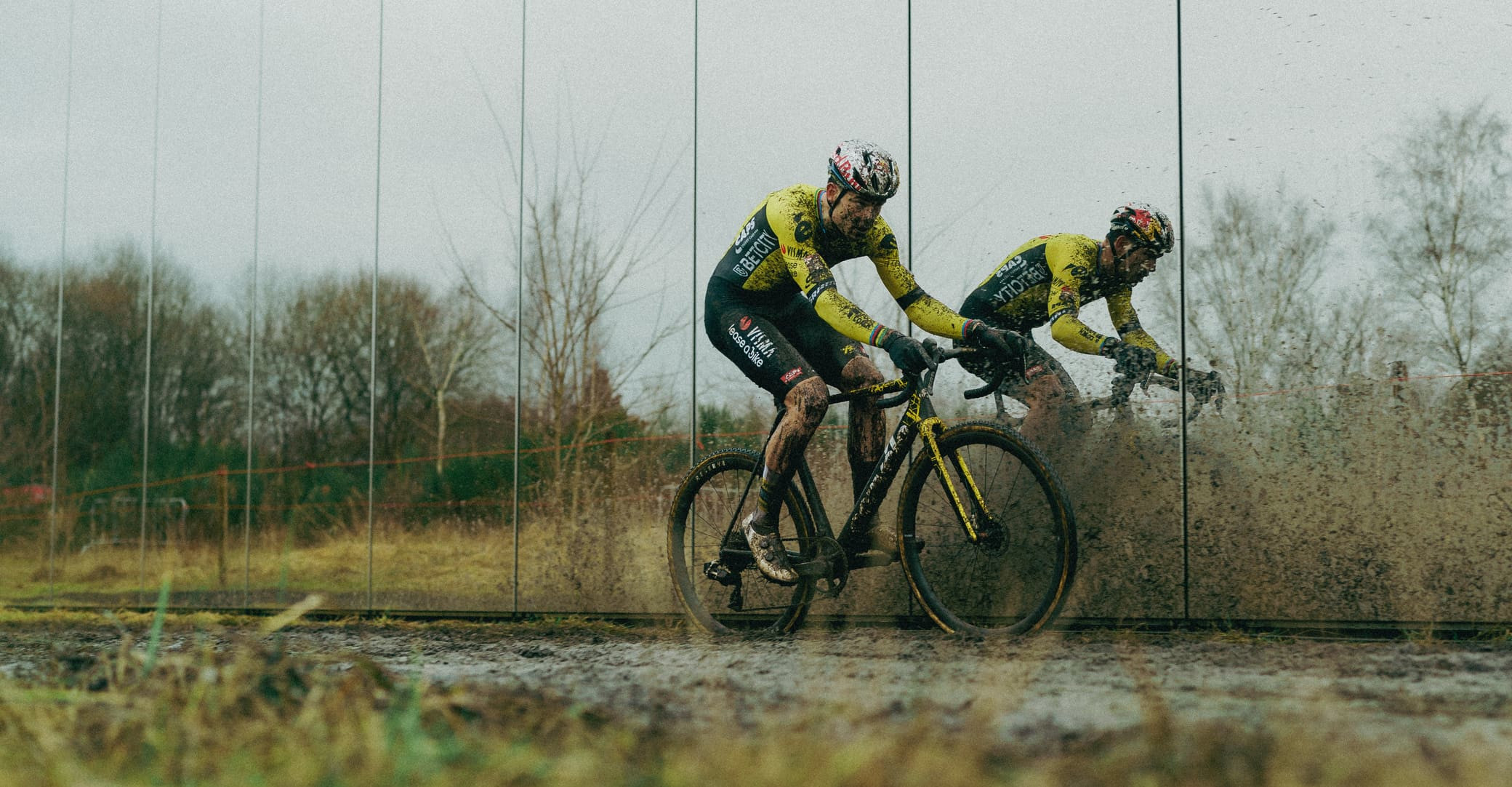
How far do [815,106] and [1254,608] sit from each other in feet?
9.84

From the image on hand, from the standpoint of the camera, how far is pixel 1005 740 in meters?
1.93

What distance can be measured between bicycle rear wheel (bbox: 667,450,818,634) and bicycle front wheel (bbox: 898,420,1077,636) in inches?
20.7

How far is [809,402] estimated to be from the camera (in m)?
4.22

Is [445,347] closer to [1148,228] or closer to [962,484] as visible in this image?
[962,484]

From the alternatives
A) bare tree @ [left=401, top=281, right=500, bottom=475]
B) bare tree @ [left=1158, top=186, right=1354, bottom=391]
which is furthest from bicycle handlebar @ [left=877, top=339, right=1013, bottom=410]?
bare tree @ [left=401, top=281, right=500, bottom=475]

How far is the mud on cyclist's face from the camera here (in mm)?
4367

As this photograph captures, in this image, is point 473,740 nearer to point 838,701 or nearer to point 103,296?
point 838,701

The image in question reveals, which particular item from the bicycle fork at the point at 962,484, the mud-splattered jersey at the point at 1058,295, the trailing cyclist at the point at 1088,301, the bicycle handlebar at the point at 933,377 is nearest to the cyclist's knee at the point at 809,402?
the bicycle handlebar at the point at 933,377

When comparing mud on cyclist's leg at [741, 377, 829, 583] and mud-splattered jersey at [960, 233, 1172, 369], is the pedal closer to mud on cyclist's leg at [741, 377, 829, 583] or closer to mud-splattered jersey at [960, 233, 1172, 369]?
mud on cyclist's leg at [741, 377, 829, 583]

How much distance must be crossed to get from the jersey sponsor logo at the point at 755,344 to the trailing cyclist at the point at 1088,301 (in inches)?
33.6

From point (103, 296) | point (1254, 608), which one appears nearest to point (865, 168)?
point (1254, 608)

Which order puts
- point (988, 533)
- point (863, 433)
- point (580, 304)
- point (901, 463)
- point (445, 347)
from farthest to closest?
point (445, 347) → point (580, 304) → point (863, 433) → point (901, 463) → point (988, 533)

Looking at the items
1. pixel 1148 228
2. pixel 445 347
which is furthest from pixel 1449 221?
pixel 445 347

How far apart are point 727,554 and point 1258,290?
2417 millimetres
